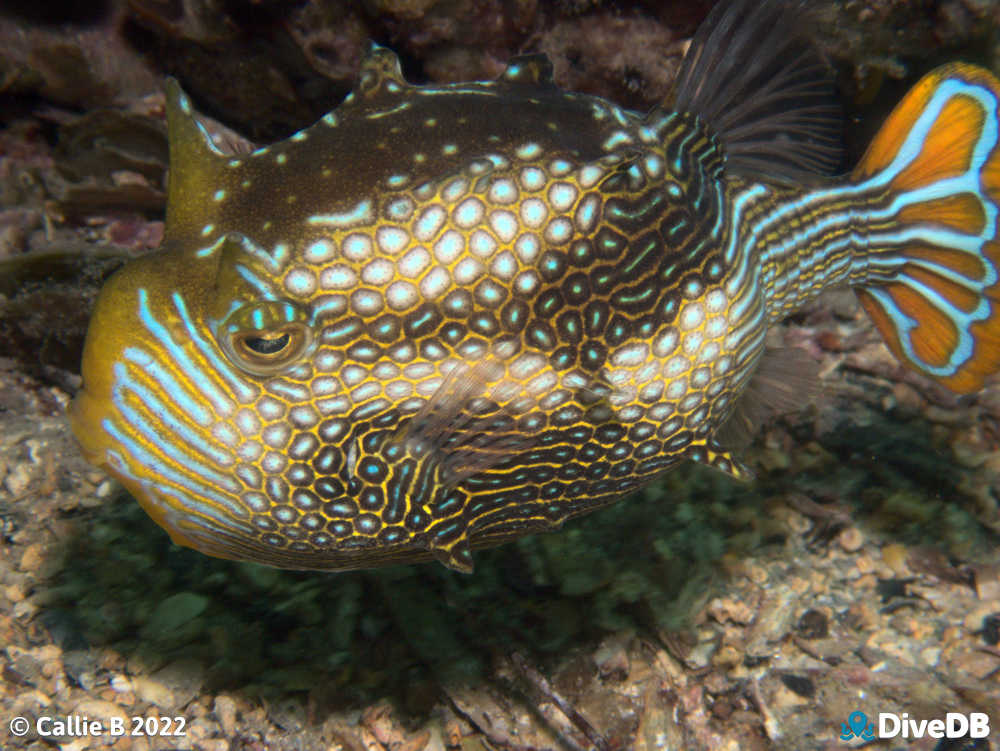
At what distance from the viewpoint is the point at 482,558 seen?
359 centimetres

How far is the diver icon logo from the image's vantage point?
118 inches

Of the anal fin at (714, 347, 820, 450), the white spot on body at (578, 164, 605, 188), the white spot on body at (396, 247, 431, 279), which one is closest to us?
the white spot on body at (396, 247, 431, 279)

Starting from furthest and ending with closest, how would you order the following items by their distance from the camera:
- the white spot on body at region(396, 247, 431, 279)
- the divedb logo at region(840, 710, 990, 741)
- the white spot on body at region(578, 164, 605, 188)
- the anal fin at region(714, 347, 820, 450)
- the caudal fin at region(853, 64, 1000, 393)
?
the divedb logo at region(840, 710, 990, 741)
the anal fin at region(714, 347, 820, 450)
the caudal fin at region(853, 64, 1000, 393)
the white spot on body at region(578, 164, 605, 188)
the white spot on body at region(396, 247, 431, 279)

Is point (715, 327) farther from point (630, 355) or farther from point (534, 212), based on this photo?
point (534, 212)

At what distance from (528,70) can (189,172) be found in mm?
1102

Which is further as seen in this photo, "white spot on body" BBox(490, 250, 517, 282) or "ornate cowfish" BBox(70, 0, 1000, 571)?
"white spot on body" BBox(490, 250, 517, 282)


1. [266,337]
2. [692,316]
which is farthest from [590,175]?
[266,337]

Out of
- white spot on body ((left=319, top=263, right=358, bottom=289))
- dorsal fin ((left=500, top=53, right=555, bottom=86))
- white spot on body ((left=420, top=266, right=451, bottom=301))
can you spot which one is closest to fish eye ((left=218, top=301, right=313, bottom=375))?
white spot on body ((left=319, top=263, right=358, bottom=289))

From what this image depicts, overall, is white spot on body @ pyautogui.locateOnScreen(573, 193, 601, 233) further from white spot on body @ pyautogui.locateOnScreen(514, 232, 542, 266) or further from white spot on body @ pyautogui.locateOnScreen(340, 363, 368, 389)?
white spot on body @ pyautogui.locateOnScreen(340, 363, 368, 389)

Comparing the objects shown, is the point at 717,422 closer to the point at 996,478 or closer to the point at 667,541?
the point at 667,541

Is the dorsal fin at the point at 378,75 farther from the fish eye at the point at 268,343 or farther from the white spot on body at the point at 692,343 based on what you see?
the white spot on body at the point at 692,343

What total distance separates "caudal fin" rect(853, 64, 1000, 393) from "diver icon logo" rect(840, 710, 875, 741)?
1.61 metres

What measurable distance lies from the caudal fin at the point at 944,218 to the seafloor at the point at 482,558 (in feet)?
3.65

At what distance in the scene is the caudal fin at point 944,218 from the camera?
8.41 feet
